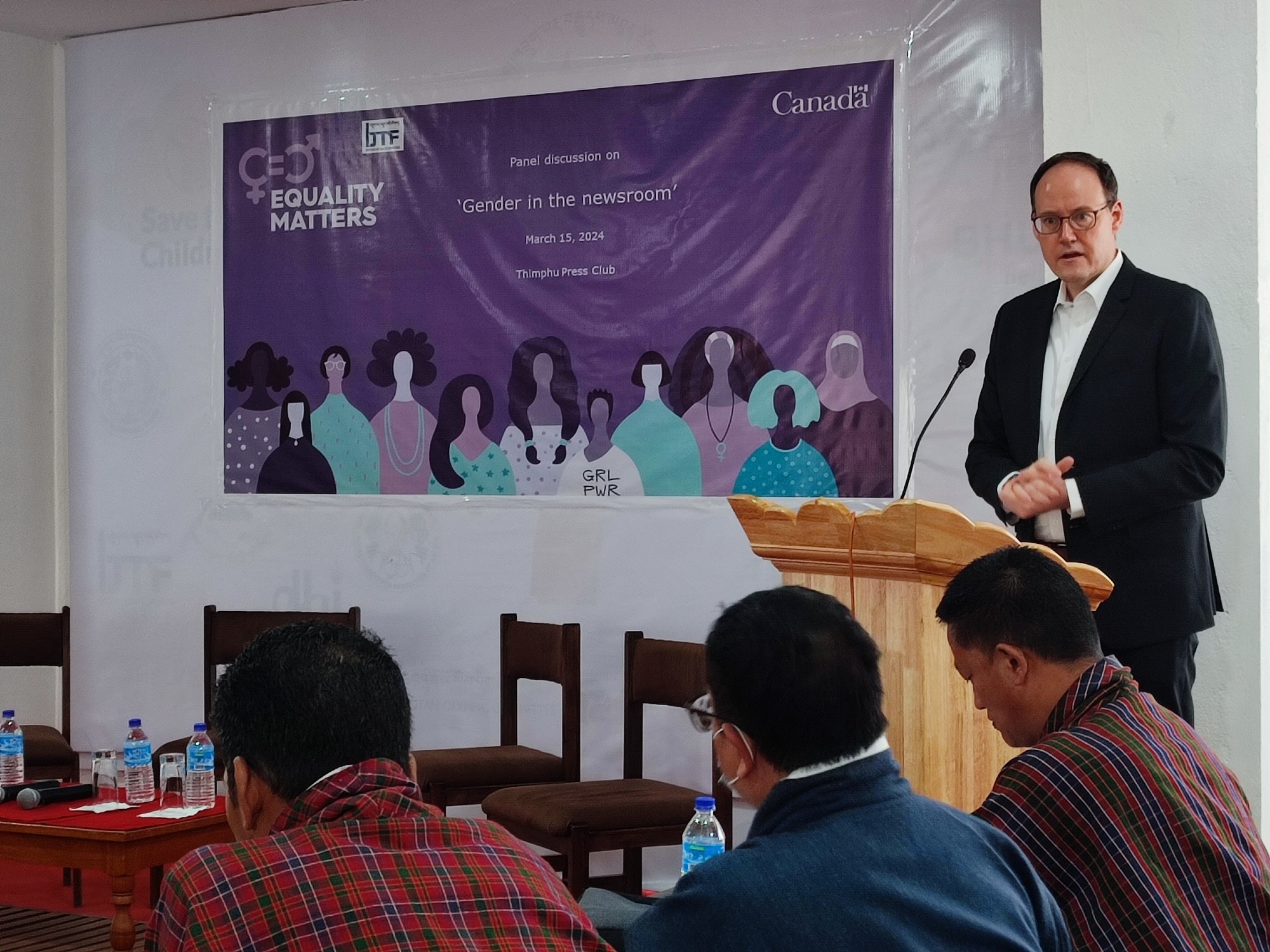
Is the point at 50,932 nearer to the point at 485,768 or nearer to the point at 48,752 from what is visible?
the point at 48,752

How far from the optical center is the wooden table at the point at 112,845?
350 centimetres

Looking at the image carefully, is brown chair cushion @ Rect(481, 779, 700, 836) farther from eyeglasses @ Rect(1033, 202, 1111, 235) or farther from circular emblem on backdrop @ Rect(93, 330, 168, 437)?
circular emblem on backdrop @ Rect(93, 330, 168, 437)

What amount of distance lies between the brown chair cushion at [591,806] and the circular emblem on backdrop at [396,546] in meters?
1.28

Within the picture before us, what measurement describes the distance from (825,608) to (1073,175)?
1705 millimetres

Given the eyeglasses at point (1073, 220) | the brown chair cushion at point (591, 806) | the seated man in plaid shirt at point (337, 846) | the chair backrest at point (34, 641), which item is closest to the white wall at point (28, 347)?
the chair backrest at point (34, 641)

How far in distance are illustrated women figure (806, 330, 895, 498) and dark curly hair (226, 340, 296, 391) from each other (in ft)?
6.69

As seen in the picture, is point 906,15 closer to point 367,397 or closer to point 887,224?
point 887,224

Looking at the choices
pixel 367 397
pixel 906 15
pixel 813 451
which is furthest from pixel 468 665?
pixel 906 15

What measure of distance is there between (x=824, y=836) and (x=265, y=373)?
14.7 feet

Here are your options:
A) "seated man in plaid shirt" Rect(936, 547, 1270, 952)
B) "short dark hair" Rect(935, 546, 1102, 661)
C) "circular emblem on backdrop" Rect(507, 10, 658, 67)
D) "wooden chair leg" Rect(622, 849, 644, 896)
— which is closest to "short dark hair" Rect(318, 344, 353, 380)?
"circular emblem on backdrop" Rect(507, 10, 658, 67)

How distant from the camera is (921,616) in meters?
2.18

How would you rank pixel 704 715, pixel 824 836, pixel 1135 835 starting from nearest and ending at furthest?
pixel 824 836, pixel 704 715, pixel 1135 835

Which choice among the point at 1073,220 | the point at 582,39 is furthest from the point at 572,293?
the point at 1073,220

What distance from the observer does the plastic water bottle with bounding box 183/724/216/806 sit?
383 cm
